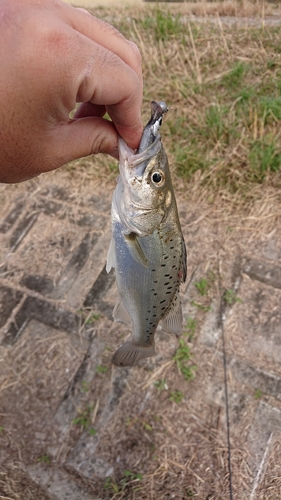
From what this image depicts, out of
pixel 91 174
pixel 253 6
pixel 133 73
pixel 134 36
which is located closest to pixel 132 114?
pixel 133 73

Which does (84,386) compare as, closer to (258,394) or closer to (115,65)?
(258,394)

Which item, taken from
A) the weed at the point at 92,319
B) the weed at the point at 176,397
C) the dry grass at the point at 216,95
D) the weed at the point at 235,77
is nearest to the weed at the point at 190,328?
the weed at the point at 176,397

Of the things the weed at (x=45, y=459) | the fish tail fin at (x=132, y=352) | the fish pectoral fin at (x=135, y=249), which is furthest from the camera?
the weed at (x=45, y=459)

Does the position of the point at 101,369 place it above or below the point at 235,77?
below

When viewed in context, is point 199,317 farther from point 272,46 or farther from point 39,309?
point 272,46

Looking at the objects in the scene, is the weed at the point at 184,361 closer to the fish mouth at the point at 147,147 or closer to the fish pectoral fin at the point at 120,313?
the fish pectoral fin at the point at 120,313

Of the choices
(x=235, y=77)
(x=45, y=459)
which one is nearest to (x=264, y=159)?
(x=235, y=77)

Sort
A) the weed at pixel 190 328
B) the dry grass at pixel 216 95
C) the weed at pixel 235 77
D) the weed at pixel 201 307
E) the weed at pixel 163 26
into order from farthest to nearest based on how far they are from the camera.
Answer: the weed at pixel 163 26 → the weed at pixel 235 77 → the dry grass at pixel 216 95 → the weed at pixel 201 307 → the weed at pixel 190 328
